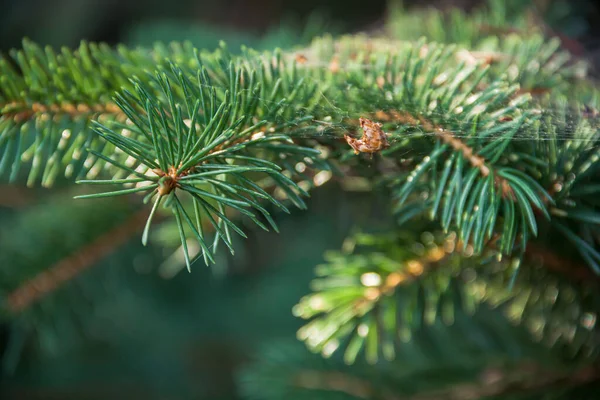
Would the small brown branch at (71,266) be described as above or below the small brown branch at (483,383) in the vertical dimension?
above

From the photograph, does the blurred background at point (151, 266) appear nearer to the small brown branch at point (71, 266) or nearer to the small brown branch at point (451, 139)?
the small brown branch at point (71, 266)

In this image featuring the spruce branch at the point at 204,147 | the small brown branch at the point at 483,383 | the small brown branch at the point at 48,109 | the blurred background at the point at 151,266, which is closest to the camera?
the spruce branch at the point at 204,147

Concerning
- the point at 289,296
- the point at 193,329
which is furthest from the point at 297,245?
the point at 193,329

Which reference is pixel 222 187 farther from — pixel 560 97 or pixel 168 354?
pixel 168 354

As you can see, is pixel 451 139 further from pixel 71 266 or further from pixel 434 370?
pixel 71 266

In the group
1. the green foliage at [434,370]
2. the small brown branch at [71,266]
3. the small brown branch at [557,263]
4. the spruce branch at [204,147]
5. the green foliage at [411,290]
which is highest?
the spruce branch at [204,147]

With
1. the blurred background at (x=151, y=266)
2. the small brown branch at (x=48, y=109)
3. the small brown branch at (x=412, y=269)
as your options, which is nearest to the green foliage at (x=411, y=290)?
the small brown branch at (x=412, y=269)

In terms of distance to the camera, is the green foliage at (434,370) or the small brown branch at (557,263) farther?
the green foliage at (434,370)

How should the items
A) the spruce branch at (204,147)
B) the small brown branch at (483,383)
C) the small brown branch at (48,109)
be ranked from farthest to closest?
1. the small brown branch at (483,383)
2. the small brown branch at (48,109)
3. the spruce branch at (204,147)
